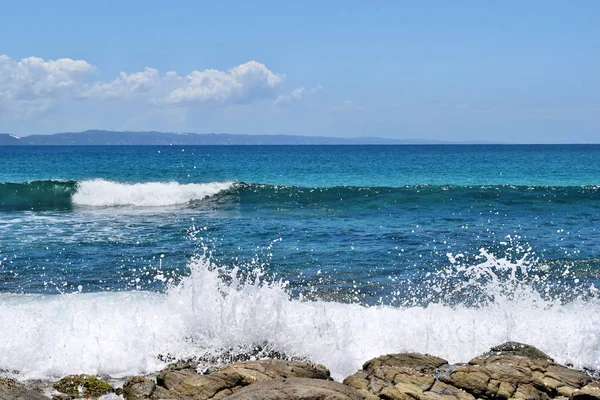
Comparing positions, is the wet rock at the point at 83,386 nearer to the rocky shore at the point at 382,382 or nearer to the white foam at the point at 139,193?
the rocky shore at the point at 382,382

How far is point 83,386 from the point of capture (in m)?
8.45

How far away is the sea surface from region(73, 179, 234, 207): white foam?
2.06m

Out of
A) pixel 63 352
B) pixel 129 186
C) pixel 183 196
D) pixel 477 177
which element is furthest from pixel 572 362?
pixel 477 177

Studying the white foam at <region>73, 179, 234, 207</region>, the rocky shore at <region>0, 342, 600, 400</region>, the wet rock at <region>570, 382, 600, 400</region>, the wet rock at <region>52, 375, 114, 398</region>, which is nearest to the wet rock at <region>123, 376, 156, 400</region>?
the rocky shore at <region>0, 342, 600, 400</region>

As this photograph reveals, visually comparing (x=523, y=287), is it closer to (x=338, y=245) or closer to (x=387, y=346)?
(x=387, y=346)

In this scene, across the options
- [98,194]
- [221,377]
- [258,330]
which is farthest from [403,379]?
[98,194]

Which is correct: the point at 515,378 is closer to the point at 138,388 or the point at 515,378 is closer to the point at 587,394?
the point at 587,394

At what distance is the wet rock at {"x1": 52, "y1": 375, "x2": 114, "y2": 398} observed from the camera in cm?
829

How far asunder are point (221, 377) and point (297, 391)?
1.44 m

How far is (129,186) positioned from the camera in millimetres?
33562

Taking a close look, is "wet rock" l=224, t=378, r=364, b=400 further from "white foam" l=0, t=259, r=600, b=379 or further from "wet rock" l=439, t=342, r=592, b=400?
"white foam" l=0, t=259, r=600, b=379

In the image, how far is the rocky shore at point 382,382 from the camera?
25.1ft

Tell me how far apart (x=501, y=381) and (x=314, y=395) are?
254 cm

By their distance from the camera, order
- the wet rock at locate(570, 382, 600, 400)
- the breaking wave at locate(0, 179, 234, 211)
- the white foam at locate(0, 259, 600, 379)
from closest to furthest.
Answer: the wet rock at locate(570, 382, 600, 400), the white foam at locate(0, 259, 600, 379), the breaking wave at locate(0, 179, 234, 211)
